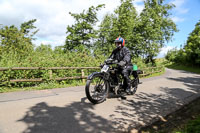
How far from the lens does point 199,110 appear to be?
4027mm

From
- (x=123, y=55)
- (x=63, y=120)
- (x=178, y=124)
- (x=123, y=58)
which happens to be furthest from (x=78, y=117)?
(x=123, y=55)

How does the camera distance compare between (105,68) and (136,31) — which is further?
(136,31)

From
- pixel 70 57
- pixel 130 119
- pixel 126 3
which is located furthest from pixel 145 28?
pixel 130 119

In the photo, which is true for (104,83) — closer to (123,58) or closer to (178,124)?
(123,58)

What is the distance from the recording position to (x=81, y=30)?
81.4 feet

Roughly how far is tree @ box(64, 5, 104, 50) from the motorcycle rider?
19577 mm

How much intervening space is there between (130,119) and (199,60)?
137 feet

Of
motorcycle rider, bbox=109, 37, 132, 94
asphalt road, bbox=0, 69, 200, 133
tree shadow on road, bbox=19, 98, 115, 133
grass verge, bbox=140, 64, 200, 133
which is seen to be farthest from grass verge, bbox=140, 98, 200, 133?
motorcycle rider, bbox=109, 37, 132, 94

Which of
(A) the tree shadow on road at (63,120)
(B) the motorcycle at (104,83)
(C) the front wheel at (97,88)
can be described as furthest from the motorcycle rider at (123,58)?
(A) the tree shadow on road at (63,120)

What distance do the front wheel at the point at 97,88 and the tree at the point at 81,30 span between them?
2019 centimetres

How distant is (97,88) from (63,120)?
1662 millimetres

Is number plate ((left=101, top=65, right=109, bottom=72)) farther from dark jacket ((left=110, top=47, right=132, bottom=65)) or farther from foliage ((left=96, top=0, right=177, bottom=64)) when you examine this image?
foliage ((left=96, top=0, right=177, bottom=64))

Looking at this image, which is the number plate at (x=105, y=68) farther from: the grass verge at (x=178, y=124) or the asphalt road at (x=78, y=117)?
the grass verge at (x=178, y=124)

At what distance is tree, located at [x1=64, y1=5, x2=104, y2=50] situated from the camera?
24.2 metres
